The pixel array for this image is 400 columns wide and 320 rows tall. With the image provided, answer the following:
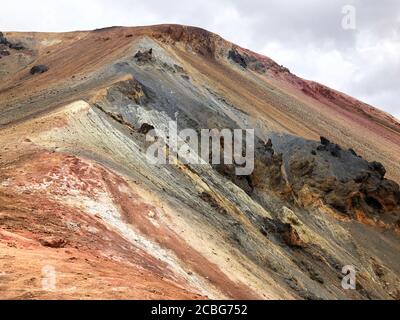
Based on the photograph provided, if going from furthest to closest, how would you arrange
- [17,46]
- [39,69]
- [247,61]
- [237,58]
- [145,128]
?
1. [247,61]
2. [17,46]
3. [237,58]
4. [39,69]
5. [145,128]

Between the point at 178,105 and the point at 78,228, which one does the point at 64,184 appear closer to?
the point at 78,228

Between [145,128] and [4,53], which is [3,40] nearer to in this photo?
[4,53]

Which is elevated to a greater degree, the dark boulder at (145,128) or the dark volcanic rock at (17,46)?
the dark volcanic rock at (17,46)

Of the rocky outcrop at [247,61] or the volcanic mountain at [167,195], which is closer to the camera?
the volcanic mountain at [167,195]

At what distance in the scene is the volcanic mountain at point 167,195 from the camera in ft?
38.9

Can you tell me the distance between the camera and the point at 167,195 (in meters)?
19.7

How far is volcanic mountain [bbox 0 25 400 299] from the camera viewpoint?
11867 millimetres

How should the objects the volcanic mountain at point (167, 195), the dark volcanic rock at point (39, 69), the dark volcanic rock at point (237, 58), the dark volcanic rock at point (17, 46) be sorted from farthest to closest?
the dark volcanic rock at point (17, 46) → the dark volcanic rock at point (237, 58) → the dark volcanic rock at point (39, 69) → the volcanic mountain at point (167, 195)

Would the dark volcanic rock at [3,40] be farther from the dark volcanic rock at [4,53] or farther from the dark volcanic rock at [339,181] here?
the dark volcanic rock at [339,181]

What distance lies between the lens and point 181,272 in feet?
46.7

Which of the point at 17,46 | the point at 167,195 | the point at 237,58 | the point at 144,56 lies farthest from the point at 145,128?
the point at 17,46

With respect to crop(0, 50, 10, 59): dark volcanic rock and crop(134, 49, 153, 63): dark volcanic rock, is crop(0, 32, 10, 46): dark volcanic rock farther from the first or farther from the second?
crop(134, 49, 153, 63): dark volcanic rock

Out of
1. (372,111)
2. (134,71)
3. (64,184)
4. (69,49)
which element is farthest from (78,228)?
(372,111)

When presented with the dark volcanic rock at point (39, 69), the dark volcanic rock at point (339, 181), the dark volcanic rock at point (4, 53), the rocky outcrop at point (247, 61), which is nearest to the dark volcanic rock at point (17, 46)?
the dark volcanic rock at point (4, 53)
